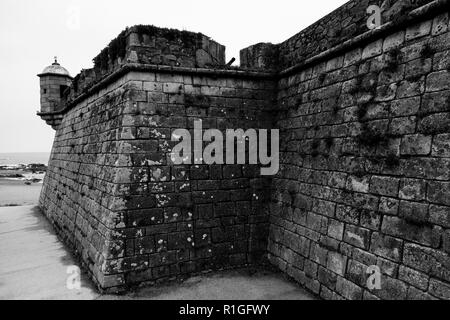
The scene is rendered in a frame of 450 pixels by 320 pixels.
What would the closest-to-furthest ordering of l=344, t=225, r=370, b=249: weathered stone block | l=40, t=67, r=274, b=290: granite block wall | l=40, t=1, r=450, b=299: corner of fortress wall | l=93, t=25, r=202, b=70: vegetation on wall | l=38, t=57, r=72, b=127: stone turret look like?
l=40, t=1, r=450, b=299: corner of fortress wall → l=344, t=225, r=370, b=249: weathered stone block → l=40, t=67, r=274, b=290: granite block wall → l=93, t=25, r=202, b=70: vegetation on wall → l=38, t=57, r=72, b=127: stone turret

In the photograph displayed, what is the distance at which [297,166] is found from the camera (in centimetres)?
572

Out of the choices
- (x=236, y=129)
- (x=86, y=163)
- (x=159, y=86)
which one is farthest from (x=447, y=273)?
(x=86, y=163)

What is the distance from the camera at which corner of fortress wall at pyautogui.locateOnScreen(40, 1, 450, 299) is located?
357 cm

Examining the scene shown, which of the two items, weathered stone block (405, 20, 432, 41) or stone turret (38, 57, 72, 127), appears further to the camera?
stone turret (38, 57, 72, 127)

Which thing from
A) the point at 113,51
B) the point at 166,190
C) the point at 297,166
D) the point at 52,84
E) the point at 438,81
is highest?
the point at 52,84

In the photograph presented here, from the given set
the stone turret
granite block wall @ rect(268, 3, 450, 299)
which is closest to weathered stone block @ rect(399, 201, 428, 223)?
granite block wall @ rect(268, 3, 450, 299)

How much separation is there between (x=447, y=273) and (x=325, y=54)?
11.6ft

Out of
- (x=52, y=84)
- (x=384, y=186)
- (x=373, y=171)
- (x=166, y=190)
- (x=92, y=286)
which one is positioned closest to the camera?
(x=384, y=186)

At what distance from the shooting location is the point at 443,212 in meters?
3.27

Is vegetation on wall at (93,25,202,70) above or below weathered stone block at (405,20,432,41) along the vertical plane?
above

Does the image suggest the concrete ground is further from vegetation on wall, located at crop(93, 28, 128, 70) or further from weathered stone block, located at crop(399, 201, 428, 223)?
vegetation on wall, located at crop(93, 28, 128, 70)

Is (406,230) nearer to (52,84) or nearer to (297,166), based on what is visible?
(297,166)

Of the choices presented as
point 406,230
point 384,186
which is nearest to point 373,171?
point 384,186

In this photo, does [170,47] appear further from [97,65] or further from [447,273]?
[447,273]
